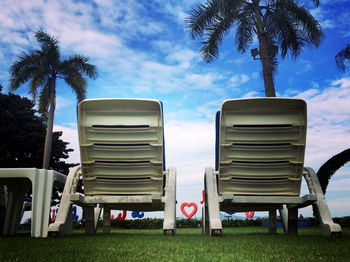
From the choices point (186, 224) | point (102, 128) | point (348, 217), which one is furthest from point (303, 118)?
point (186, 224)

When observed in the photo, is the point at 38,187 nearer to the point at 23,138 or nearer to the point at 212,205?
the point at 212,205

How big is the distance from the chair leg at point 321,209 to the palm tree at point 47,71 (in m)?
22.0

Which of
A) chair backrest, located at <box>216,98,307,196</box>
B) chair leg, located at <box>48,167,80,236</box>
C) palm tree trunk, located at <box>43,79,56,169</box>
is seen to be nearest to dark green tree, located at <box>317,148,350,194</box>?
chair backrest, located at <box>216,98,307,196</box>

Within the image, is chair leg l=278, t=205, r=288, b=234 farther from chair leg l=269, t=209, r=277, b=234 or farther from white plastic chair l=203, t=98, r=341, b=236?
white plastic chair l=203, t=98, r=341, b=236

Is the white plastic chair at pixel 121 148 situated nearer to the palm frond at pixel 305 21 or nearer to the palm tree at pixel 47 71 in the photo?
the palm frond at pixel 305 21

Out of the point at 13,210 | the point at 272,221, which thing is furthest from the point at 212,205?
the point at 13,210

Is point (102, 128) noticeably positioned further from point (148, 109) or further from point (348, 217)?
point (348, 217)

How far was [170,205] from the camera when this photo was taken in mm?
5328


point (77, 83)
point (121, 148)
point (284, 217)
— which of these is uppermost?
point (77, 83)

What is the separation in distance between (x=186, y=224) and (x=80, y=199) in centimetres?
1533

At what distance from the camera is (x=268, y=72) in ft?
44.5

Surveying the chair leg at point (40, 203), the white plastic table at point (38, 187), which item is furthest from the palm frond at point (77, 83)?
the chair leg at point (40, 203)

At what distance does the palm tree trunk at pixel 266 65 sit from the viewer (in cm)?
1334

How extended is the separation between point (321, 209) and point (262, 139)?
1.54 metres
